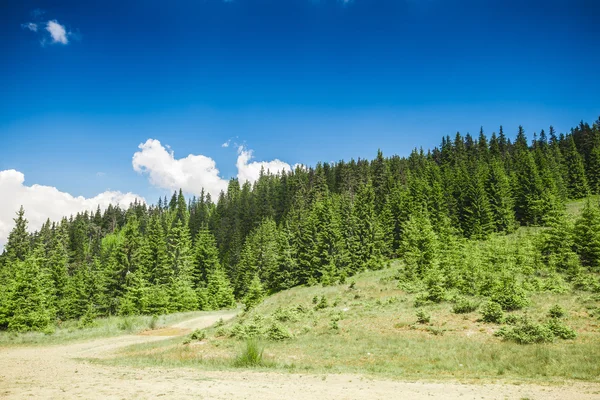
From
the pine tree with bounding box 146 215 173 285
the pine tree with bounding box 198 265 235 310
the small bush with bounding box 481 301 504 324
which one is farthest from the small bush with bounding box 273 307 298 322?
the pine tree with bounding box 146 215 173 285

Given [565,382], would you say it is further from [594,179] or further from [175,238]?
[594,179]

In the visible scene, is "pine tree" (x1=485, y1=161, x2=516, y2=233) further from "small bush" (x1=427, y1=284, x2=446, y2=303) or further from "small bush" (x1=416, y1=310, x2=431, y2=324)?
"small bush" (x1=416, y1=310, x2=431, y2=324)

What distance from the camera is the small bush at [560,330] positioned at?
1616cm

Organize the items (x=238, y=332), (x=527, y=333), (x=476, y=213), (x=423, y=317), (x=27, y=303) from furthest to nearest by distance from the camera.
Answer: (x=476, y=213), (x=27, y=303), (x=238, y=332), (x=423, y=317), (x=527, y=333)

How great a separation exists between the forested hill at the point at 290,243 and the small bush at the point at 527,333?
1883 cm

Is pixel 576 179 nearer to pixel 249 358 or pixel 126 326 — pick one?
pixel 249 358

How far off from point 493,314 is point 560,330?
370 centimetres

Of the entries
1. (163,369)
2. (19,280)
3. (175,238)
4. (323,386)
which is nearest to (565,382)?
(323,386)

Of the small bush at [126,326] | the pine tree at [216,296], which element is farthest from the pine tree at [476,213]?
the small bush at [126,326]

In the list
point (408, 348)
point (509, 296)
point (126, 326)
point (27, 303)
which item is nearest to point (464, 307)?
point (509, 296)

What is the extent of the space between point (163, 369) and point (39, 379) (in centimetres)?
420

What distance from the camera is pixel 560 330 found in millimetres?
16500

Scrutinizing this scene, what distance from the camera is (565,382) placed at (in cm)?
1069

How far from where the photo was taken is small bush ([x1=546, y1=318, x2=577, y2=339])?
16156 millimetres
